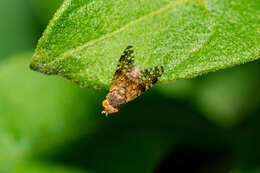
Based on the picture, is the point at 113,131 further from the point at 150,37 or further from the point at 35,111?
the point at 150,37

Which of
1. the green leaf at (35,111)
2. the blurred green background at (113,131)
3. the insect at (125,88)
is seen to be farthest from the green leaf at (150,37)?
the green leaf at (35,111)

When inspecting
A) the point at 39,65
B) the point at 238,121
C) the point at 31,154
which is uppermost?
the point at 39,65

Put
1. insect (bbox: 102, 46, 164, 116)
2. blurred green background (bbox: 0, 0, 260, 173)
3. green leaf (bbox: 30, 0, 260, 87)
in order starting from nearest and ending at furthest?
green leaf (bbox: 30, 0, 260, 87) < insect (bbox: 102, 46, 164, 116) < blurred green background (bbox: 0, 0, 260, 173)

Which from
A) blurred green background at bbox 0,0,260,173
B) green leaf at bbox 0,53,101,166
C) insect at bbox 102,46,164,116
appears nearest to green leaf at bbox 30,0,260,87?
insect at bbox 102,46,164,116

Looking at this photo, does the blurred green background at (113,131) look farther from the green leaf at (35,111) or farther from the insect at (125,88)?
the insect at (125,88)

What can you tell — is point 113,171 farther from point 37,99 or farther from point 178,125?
point 37,99

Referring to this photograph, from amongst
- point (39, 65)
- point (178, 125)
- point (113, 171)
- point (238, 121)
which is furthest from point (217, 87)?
point (39, 65)

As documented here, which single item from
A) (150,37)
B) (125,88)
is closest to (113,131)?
(125,88)

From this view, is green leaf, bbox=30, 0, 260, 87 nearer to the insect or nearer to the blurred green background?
the insect
